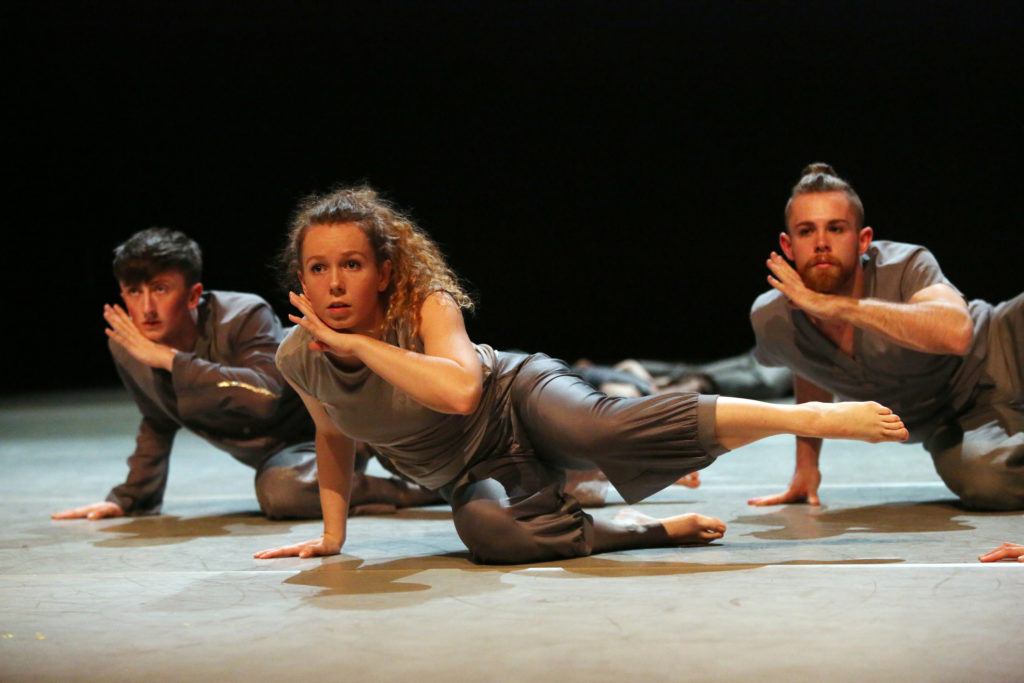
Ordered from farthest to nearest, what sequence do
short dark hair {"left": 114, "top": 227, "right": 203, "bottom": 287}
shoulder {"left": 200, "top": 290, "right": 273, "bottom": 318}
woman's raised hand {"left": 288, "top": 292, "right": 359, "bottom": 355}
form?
shoulder {"left": 200, "top": 290, "right": 273, "bottom": 318} < short dark hair {"left": 114, "top": 227, "right": 203, "bottom": 287} < woman's raised hand {"left": 288, "top": 292, "right": 359, "bottom": 355}

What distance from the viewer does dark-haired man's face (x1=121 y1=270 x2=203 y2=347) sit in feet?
9.07

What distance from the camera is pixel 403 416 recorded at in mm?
2062

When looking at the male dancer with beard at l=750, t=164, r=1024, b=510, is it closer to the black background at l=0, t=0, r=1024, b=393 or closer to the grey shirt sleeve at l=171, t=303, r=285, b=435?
the grey shirt sleeve at l=171, t=303, r=285, b=435

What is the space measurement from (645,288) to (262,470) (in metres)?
4.33

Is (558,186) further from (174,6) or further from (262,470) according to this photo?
(262,470)

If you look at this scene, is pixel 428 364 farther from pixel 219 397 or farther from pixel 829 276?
pixel 829 276

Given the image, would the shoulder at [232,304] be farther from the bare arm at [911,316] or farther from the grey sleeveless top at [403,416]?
the bare arm at [911,316]

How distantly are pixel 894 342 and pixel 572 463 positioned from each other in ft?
2.85

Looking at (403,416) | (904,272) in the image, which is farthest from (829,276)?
(403,416)

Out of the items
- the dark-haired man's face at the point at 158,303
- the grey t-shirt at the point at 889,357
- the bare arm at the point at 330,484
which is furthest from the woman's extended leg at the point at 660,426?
the dark-haired man's face at the point at 158,303

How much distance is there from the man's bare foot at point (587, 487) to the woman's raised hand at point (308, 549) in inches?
32.2

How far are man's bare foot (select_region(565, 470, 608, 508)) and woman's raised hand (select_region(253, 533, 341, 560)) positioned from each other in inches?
32.2

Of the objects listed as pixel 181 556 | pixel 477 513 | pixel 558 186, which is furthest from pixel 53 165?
pixel 477 513

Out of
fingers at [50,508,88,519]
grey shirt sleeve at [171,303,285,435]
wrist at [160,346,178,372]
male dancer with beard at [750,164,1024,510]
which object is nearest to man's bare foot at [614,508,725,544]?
male dancer with beard at [750,164,1024,510]
